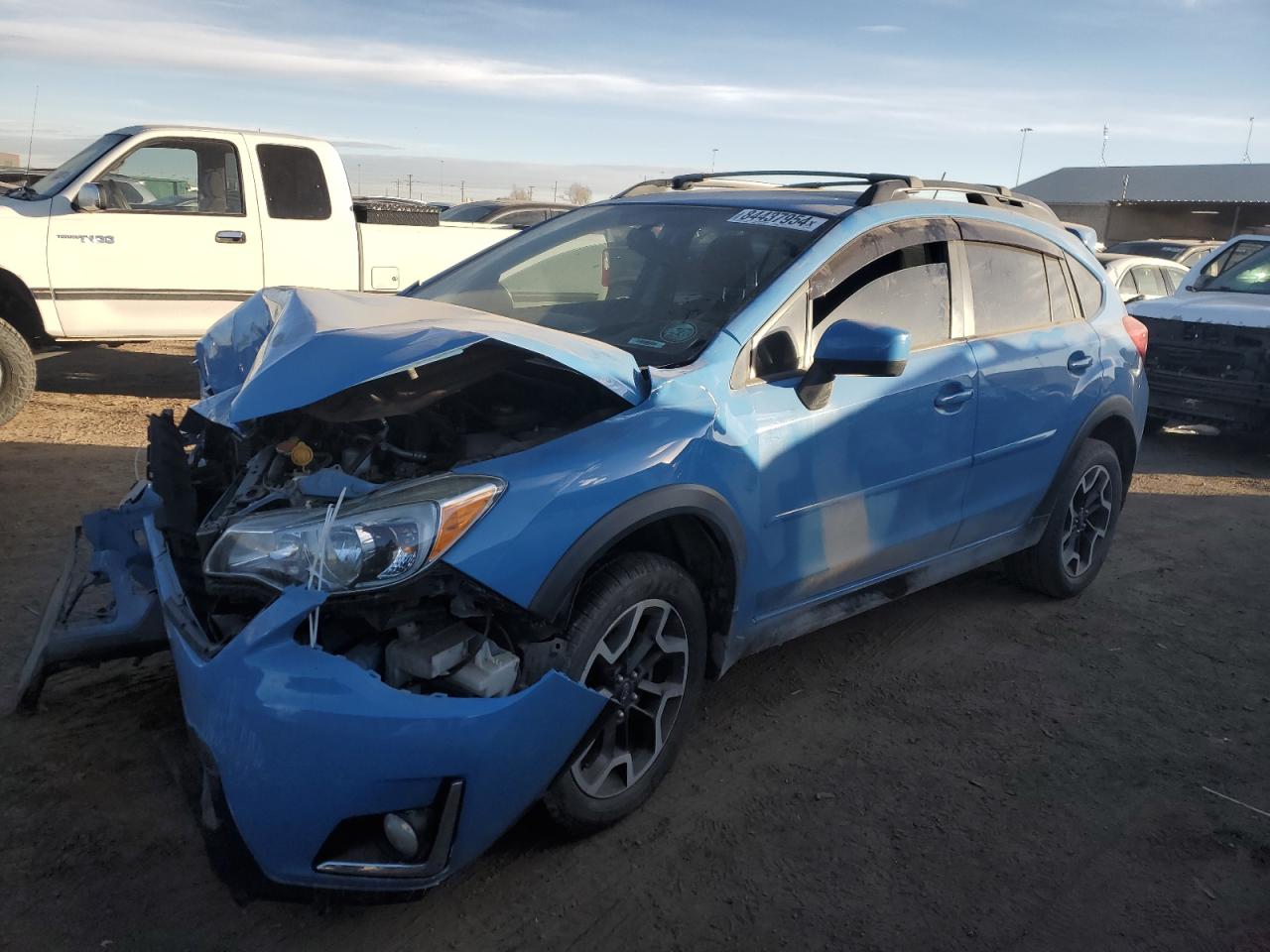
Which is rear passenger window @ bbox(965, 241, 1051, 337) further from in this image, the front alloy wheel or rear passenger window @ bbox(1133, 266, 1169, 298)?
rear passenger window @ bbox(1133, 266, 1169, 298)

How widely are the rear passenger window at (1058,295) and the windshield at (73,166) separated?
6.98 metres

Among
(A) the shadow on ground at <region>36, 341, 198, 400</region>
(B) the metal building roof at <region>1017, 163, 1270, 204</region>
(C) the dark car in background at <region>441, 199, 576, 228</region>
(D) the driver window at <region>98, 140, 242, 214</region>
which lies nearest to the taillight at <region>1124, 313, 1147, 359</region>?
(D) the driver window at <region>98, 140, 242, 214</region>

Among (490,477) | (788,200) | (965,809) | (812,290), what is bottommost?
(965,809)

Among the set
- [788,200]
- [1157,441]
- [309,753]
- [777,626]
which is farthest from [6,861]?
[1157,441]

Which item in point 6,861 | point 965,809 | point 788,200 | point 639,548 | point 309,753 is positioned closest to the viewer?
point 309,753

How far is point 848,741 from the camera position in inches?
146

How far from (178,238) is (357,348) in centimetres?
636

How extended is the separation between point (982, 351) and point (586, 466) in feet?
6.90

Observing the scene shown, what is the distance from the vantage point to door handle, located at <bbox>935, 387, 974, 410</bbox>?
12.8ft

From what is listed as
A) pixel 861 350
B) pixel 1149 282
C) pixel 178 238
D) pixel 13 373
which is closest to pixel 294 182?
pixel 178 238

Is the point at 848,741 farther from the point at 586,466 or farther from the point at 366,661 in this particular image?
the point at 366,661

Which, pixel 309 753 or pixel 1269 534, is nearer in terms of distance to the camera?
pixel 309 753

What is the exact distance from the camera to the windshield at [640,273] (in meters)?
3.51

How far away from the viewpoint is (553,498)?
2672mm
